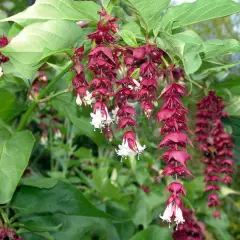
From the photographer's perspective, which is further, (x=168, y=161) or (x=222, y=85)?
(x=222, y=85)

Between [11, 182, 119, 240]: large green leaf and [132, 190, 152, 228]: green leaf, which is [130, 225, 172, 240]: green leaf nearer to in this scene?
[11, 182, 119, 240]: large green leaf

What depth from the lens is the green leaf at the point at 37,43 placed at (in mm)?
926

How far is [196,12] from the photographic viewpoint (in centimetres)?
99

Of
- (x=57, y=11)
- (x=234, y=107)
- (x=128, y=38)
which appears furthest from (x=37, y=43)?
(x=234, y=107)

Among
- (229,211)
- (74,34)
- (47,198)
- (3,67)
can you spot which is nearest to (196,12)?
(74,34)

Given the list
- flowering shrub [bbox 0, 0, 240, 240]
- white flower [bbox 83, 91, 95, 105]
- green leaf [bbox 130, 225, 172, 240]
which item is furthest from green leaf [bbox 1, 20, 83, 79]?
green leaf [bbox 130, 225, 172, 240]

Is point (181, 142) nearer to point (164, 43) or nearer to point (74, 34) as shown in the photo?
point (164, 43)

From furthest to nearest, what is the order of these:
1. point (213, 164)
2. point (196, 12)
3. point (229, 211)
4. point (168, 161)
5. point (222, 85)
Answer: point (229, 211)
point (222, 85)
point (213, 164)
point (196, 12)
point (168, 161)

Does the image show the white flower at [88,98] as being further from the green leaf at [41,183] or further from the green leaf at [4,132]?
the green leaf at [41,183]

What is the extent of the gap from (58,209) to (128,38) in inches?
30.0

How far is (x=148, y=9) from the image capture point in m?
0.95

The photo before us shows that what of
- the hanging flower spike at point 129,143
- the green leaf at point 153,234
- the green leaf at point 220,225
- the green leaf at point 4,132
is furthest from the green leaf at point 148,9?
the green leaf at point 220,225

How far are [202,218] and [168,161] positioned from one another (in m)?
1.52

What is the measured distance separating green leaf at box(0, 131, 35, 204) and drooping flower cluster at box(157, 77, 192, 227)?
413 mm
